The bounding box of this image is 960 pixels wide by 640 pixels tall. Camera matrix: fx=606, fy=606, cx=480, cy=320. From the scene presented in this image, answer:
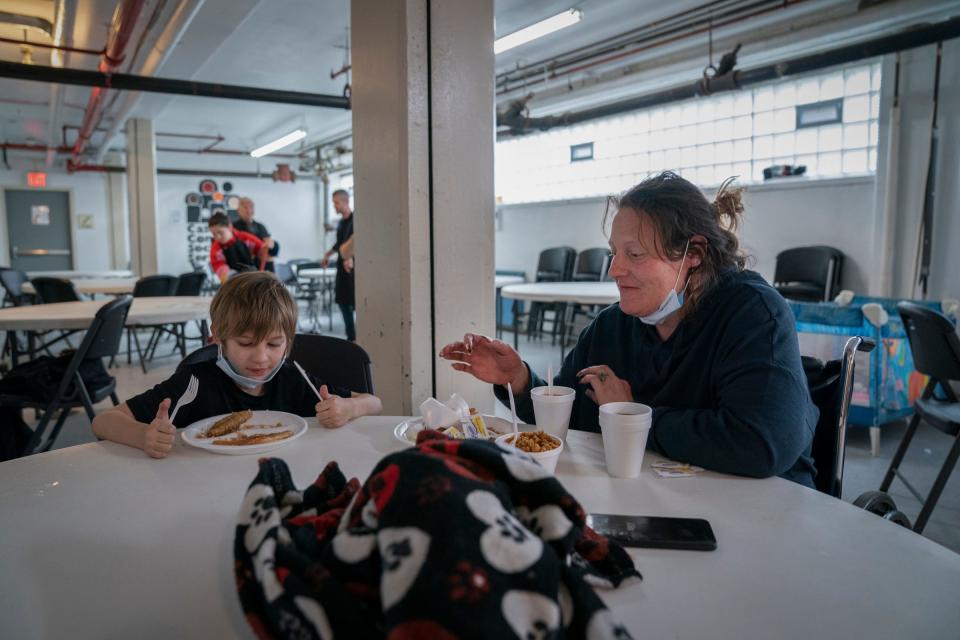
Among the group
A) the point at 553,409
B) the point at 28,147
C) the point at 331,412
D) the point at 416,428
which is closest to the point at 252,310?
the point at 331,412

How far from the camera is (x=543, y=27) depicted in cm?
497

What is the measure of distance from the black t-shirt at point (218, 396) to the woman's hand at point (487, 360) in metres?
0.32

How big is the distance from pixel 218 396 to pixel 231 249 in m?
6.01

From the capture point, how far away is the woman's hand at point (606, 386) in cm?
130

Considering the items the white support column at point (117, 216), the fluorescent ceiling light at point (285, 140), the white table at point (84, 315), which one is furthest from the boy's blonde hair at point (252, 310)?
the white support column at point (117, 216)

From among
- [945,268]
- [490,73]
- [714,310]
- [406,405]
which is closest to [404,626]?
[714,310]

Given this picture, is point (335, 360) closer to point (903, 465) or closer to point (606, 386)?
point (606, 386)

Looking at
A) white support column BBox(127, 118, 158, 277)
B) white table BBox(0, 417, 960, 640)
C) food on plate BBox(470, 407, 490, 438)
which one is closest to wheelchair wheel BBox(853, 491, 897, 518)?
white table BBox(0, 417, 960, 640)

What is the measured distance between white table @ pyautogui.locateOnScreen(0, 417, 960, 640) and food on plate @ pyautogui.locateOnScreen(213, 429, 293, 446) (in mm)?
73

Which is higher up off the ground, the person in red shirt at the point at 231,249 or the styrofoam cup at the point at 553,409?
the person in red shirt at the point at 231,249

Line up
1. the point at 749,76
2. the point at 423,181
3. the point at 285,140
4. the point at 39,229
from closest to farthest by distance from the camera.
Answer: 1. the point at 423,181
2. the point at 749,76
3. the point at 285,140
4. the point at 39,229

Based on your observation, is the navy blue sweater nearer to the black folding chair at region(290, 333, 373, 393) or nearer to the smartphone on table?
the smartphone on table

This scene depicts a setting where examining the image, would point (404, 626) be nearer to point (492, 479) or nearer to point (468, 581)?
point (468, 581)

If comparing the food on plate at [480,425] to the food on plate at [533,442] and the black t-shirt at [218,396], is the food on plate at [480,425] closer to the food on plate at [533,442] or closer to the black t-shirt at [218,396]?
the food on plate at [533,442]
